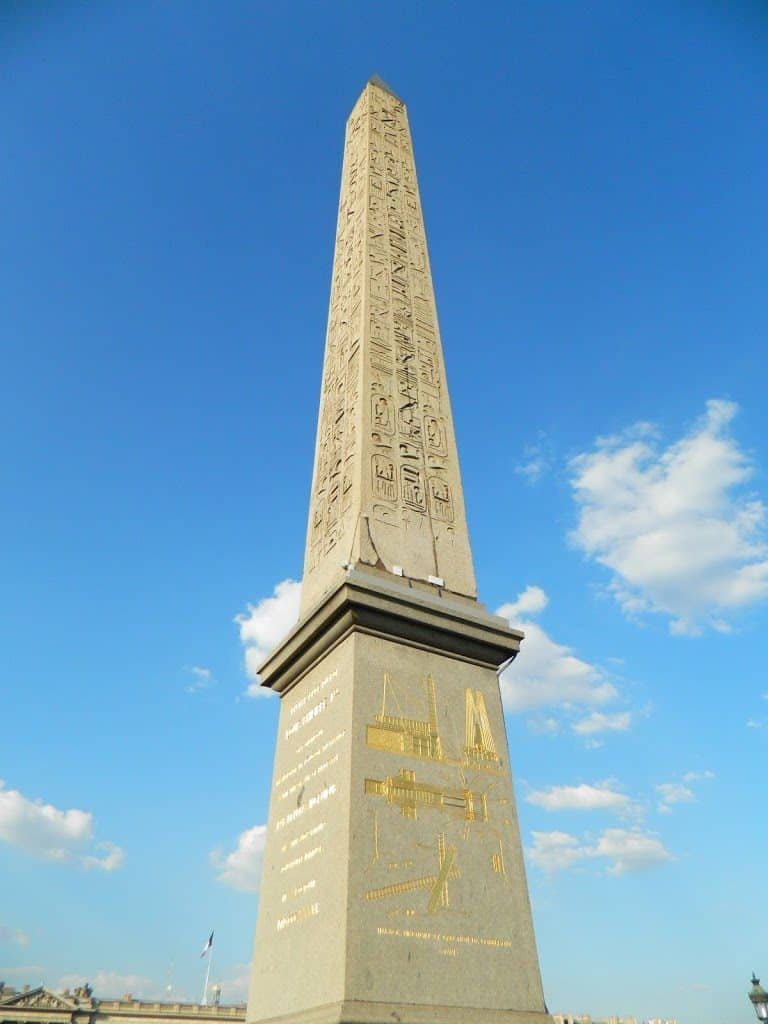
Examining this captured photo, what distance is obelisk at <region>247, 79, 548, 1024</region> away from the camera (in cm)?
438

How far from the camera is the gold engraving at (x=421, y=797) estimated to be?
15.9 ft

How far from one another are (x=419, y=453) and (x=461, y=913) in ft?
12.8

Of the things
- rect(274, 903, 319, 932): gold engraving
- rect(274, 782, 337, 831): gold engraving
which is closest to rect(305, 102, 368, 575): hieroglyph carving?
rect(274, 782, 337, 831): gold engraving

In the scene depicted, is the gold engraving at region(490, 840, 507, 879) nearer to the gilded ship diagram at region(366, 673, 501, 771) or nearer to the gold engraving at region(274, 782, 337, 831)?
the gilded ship diagram at region(366, 673, 501, 771)

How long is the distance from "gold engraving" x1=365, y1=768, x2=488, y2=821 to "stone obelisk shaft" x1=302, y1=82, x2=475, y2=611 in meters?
1.38

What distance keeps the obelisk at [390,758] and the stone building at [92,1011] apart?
51.4 meters

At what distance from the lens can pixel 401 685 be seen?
17.8ft

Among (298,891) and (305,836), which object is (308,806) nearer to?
(305,836)

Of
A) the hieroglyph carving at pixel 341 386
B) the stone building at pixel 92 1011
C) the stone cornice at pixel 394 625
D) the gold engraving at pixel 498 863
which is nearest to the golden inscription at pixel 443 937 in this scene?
the gold engraving at pixel 498 863

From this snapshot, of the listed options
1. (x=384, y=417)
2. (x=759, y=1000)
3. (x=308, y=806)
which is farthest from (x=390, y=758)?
(x=759, y=1000)

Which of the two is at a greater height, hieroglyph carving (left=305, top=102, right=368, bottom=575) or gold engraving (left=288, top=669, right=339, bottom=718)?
hieroglyph carving (left=305, top=102, right=368, bottom=575)

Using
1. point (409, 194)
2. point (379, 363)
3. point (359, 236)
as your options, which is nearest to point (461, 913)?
point (379, 363)

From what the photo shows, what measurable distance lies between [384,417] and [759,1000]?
1032cm

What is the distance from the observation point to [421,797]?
5.00 meters
